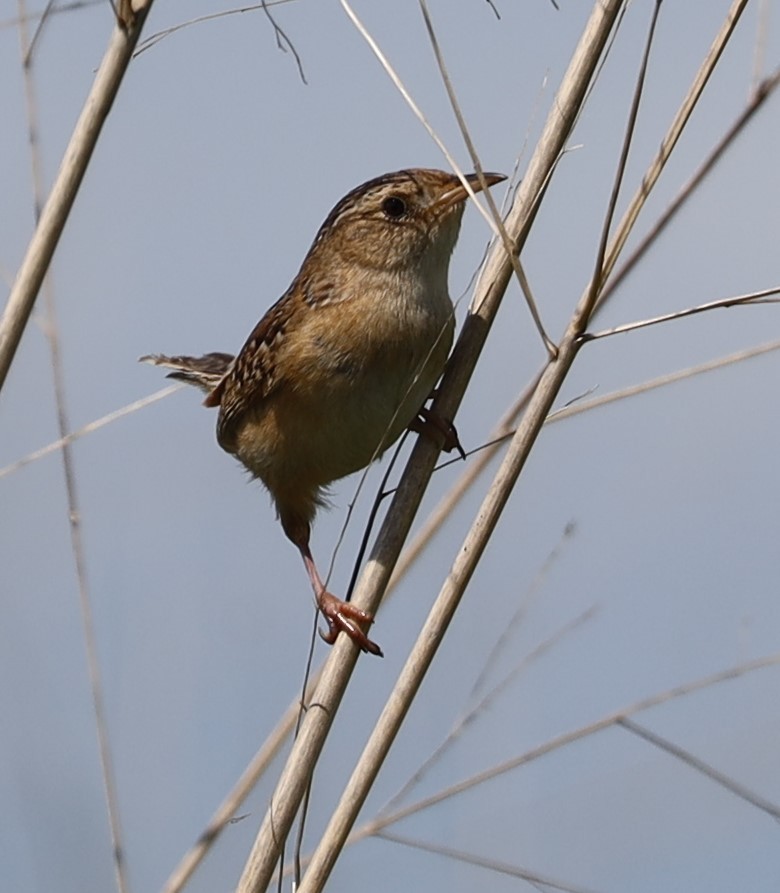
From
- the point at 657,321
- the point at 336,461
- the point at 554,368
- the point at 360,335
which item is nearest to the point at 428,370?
the point at 360,335

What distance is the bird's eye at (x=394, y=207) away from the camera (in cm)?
321

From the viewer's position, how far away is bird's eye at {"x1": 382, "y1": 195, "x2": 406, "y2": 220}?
3209mm

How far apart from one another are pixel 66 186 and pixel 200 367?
251 cm

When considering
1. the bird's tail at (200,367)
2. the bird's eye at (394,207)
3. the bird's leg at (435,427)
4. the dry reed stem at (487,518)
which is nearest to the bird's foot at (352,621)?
the dry reed stem at (487,518)

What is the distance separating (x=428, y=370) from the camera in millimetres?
2787

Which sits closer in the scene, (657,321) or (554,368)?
(657,321)

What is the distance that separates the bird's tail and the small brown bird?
620mm

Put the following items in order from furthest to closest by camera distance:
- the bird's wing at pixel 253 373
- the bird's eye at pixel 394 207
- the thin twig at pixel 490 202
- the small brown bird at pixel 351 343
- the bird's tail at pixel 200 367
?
the bird's tail at pixel 200 367
the bird's wing at pixel 253 373
the bird's eye at pixel 394 207
the small brown bird at pixel 351 343
the thin twig at pixel 490 202

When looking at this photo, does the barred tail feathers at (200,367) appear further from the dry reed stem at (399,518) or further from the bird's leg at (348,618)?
the dry reed stem at (399,518)

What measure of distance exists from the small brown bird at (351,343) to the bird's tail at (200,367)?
0.62 metres

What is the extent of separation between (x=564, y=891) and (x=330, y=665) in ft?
2.07

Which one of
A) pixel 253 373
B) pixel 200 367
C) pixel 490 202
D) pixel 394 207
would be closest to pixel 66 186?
pixel 490 202

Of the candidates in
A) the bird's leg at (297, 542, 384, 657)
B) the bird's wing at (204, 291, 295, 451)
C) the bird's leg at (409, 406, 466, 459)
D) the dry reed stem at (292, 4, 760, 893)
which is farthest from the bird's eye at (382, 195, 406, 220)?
the dry reed stem at (292, 4, 760, 893)

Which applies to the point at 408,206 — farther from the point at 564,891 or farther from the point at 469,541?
the point at 564,891
